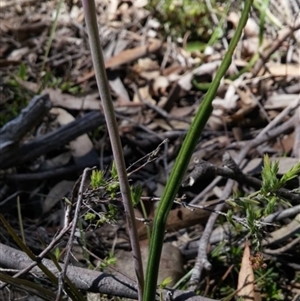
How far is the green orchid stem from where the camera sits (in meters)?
0.98

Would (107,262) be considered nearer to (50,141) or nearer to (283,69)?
(50,141)

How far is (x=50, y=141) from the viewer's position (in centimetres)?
234

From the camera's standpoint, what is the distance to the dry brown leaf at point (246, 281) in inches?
70.3

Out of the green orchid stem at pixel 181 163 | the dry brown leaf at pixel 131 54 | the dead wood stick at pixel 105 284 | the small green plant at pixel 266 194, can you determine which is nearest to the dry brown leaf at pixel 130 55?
the dry brown leaf at pixel 131 54

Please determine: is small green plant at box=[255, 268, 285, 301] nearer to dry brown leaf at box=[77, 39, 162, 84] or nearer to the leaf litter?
the leaf litter

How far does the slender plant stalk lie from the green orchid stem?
13cm

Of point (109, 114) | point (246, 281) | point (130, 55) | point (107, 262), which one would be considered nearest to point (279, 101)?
point (130, 55)

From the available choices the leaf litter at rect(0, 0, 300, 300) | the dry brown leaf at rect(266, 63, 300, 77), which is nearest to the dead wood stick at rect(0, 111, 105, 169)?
the leaf litter at rect(0, 0, 300, 300)

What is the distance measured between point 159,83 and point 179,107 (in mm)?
199

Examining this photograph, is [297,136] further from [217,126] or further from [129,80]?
[129,80]

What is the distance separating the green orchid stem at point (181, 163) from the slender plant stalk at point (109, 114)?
0.13 metres

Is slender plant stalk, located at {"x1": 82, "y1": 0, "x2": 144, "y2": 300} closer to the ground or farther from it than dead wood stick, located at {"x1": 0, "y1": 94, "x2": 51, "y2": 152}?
farther from it

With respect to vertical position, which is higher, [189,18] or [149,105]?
[189,18]

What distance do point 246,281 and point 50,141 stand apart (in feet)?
3.03
